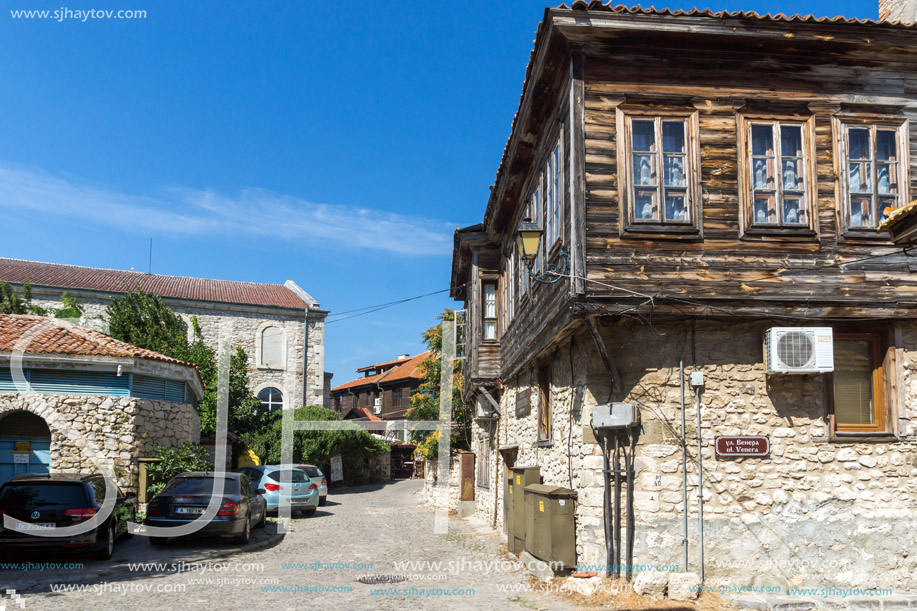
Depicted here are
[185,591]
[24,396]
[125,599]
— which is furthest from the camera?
[24,396]

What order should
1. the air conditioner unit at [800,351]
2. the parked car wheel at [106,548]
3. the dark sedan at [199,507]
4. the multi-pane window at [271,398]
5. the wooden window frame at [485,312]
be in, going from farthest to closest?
the multi-pane window at [271,398] → the wooden window frame at [485,312] → the dark sedan at [199,507] → the parked car wheel at [106,548] → the air conditioner unit at [800,351]

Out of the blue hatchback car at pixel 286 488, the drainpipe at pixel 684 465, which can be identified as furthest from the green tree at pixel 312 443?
the drainpipe at pixel 684 465

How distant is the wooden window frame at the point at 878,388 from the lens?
394 inches

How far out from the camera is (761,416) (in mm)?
9953

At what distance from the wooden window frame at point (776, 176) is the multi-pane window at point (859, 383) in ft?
5.31

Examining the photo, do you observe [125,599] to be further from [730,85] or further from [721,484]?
[730,85]

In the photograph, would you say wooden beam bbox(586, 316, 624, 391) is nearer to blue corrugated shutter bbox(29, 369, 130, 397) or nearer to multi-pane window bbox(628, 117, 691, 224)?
multi-pane window bbox(628, 117, 691, 224)

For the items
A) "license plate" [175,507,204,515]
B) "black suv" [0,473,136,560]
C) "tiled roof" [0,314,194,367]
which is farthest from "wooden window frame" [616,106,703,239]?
"tiled roof" [0,314,194,367]

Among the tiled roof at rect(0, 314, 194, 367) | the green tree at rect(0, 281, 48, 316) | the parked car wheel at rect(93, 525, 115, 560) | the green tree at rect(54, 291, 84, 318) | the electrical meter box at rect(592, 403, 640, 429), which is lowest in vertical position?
the parked car wheel at rect(93, 525, 115, 560)

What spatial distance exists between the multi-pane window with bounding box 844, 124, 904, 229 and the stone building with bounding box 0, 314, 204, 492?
1510 cm

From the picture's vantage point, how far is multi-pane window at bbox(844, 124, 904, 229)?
33.9ft

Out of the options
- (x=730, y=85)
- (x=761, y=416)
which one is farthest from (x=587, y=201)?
(x=761, y=416)

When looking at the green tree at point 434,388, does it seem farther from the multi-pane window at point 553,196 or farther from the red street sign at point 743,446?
the red street sign at point 743,446

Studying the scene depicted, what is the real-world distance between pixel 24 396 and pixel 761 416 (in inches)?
601
